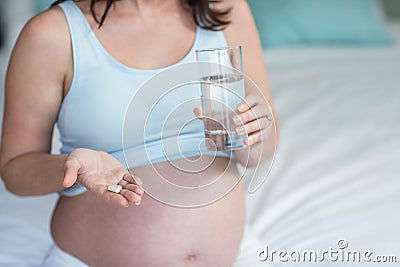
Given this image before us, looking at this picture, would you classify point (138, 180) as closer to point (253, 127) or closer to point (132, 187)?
point (132, 187)

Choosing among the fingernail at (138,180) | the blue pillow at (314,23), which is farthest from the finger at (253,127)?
the blue pillow at (314,23)

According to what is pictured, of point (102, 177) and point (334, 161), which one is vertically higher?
point (102, 177)

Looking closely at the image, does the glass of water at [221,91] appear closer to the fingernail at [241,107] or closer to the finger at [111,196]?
the fingernail at [241,107]

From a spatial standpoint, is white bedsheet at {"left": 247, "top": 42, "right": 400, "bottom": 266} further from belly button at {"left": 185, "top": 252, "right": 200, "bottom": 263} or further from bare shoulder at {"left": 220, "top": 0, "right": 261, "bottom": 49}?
bare shoulder at {"left": 220, "top": 0, "right": 261, "bottom": 49}

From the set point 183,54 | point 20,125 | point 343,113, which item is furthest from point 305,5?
point 20,125

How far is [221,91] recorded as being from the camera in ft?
2.53

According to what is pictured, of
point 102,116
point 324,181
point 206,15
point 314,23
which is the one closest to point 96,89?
point 102,116

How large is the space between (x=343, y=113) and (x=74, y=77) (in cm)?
91

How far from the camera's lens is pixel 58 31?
3.24 feet

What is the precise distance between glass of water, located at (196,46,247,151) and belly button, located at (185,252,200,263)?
0.23 metres

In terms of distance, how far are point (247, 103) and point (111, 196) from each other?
22 cm

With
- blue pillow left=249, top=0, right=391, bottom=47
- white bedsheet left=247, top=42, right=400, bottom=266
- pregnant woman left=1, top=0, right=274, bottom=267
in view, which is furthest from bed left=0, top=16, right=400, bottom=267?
blue pillow left=249, top=0, right=391, bottom=47

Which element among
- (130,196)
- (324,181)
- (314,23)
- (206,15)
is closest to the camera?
(130,196)

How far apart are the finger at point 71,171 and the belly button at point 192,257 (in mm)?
280
